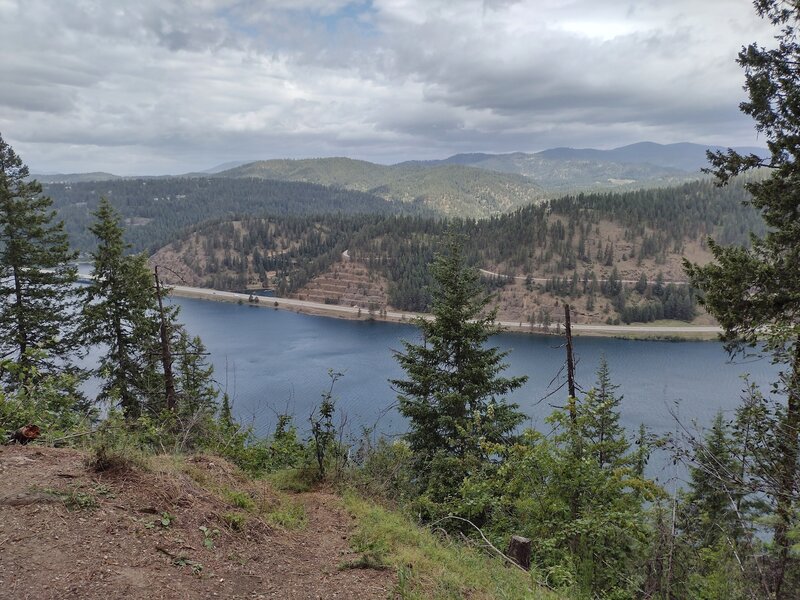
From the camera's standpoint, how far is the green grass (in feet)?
16.4

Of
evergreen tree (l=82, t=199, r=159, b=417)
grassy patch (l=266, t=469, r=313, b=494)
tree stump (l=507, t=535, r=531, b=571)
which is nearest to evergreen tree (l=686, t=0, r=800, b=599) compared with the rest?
tree stump (l=507, t=535, r=531, b=571)

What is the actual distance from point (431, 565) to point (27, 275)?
16515 mm

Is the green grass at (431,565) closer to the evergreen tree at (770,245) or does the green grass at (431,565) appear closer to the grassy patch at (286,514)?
the grassy patch at (286,514)

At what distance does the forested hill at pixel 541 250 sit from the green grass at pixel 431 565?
10999cm

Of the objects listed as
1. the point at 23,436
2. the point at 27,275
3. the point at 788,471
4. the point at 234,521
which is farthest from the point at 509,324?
the point at 23,436

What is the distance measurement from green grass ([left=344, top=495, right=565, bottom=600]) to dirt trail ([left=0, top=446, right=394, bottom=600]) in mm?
248

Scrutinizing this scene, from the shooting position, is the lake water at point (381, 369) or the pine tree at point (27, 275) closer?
the pine tree at point (27, 275)

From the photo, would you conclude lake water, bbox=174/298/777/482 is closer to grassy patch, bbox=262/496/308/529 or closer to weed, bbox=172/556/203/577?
grassy patch, bbox=262/496/308/529

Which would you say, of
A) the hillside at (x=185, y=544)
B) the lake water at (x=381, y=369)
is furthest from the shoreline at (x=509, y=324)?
the hillside at (x=185, y=544)

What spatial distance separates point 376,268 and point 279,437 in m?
133

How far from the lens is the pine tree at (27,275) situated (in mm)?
15477

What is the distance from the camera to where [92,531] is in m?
4.63

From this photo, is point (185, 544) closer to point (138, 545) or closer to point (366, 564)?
point (138, 545)

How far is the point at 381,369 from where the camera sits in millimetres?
69688
